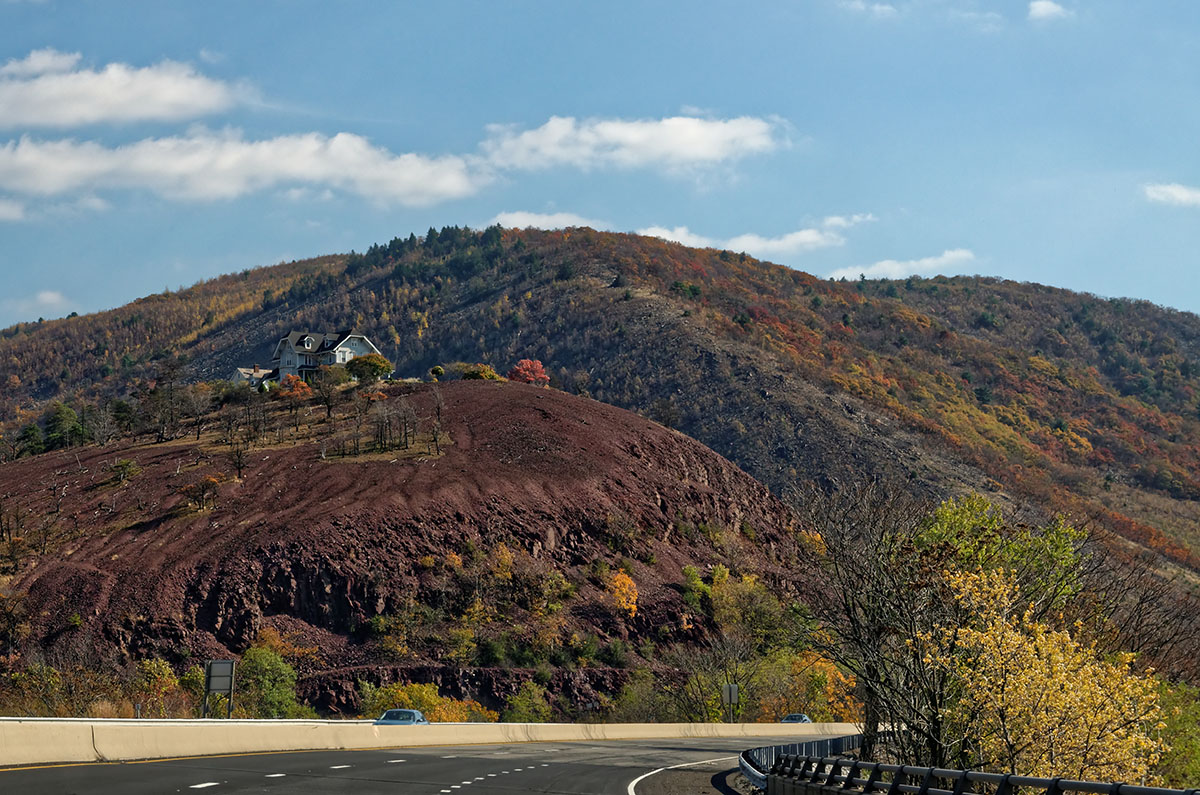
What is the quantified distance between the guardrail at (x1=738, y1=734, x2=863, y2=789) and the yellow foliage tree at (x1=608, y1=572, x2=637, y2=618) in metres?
47.8

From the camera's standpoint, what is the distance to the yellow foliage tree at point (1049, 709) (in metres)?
24.6

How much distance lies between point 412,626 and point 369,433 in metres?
29.5

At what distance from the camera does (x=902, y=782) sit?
17.6 metres

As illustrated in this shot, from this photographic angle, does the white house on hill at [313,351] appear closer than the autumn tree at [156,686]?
No

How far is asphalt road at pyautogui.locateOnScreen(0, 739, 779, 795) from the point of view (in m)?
17.7

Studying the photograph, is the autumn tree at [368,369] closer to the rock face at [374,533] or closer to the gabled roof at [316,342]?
the rock face at [374,533]

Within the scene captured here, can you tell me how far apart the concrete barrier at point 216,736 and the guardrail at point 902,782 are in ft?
39.7

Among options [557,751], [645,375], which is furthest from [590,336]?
[557,751]

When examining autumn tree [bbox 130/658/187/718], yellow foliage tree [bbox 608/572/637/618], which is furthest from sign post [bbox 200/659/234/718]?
yellow foliage tree [bbox 608/572/637/618]

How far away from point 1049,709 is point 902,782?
30.1ft

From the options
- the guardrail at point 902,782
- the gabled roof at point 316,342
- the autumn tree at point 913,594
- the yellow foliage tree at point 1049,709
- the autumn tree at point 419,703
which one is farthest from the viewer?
the gabled roof at point 316,342

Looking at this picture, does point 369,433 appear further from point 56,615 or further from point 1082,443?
point 1082,443

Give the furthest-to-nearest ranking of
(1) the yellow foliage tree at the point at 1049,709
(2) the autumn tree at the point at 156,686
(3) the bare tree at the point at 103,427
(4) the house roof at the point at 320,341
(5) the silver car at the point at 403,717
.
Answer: (4) the house roof at the point at 320,341 → (3) the bare tree at the point at 103,427 → (2) the autumn tree at the point at 156,686 → (5) the silver car at the point at 403,717 → (1) the yellow foliage tree at the point at 1049,709

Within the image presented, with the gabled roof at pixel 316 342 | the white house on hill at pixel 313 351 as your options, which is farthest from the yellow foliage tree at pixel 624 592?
the gabled roof at pixel 316 342
